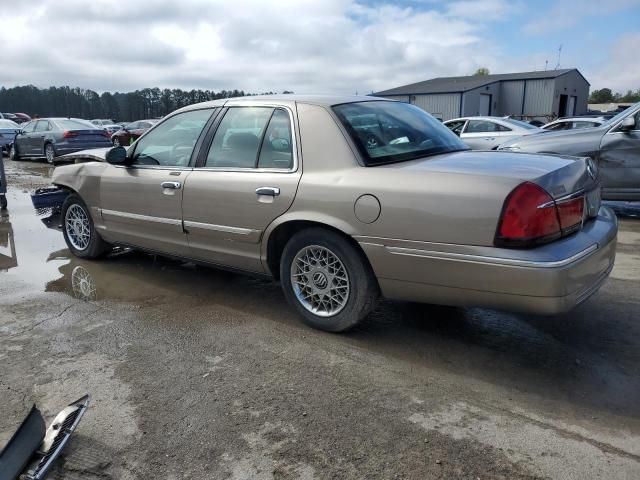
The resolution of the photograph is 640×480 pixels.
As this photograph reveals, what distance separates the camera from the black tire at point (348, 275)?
3.45 meters

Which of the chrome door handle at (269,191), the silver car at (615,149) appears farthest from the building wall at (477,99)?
the chrome door handle at (269,191)

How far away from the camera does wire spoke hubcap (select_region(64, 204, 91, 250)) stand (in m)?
5.65

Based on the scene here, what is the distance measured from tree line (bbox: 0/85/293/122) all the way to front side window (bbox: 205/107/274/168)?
66874 mm

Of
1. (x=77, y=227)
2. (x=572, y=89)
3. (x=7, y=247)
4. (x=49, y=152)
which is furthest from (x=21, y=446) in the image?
(x=572, y=89)

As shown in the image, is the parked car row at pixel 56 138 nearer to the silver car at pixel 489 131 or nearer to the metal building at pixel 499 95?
the silver car at pixel 489 131

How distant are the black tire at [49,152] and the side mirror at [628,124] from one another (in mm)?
15462

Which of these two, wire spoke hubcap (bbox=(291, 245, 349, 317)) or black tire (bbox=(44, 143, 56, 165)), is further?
black tire (bbox=(44, 143, 56, 165))

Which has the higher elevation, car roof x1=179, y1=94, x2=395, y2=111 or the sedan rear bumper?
car roof x1=179, y1=94, x2=395, y2=111

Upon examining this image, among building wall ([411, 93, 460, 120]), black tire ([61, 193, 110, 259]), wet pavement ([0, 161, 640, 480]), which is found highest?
building wall ([411, 93, 460, 120])

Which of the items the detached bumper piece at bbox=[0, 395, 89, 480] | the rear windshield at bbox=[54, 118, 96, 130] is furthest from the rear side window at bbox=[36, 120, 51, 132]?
the detached bumper piece at bbox=[0, 395, 89, 480]

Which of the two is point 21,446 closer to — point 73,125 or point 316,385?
point 316,385

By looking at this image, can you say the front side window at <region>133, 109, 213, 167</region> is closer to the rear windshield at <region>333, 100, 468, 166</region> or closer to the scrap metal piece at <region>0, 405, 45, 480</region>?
the rear windshield at <region>333, 100, 468, 166</region>

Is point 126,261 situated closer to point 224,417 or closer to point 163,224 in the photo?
point 163,224

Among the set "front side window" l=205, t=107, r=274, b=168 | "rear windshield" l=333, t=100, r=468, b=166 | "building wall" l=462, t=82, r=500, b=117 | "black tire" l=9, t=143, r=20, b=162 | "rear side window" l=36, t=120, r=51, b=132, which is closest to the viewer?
"rear windshield" l=333, t=100, r=468, b=166
